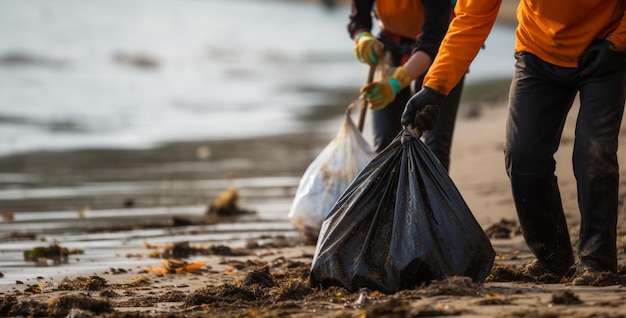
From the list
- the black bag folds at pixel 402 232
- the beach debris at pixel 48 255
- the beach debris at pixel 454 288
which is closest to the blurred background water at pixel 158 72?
the beach debris at pixel 48 255

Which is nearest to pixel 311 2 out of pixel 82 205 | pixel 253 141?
pixel 253 141

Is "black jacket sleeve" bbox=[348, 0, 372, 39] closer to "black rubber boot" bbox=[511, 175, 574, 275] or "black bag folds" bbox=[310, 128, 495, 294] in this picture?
"black bag folds" bbox=[310, 128, 495, 294]

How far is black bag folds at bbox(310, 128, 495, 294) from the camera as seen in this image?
Answer: 147 inches

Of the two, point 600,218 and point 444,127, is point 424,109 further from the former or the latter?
point 444,127

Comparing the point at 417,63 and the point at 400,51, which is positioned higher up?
the point at 400,51

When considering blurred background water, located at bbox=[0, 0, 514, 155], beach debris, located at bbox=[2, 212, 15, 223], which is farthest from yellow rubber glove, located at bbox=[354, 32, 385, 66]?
blurred background water, located at bbox=[0, 0, 514, 155]

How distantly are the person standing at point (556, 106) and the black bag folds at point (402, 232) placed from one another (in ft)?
0.86

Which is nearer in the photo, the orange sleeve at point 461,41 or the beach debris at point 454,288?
the beach debris at point 454,288

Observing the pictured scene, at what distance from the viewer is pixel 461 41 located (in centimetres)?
406

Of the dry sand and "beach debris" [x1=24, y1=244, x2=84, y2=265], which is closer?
the dry sand

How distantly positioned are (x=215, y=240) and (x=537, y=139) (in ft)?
8.47

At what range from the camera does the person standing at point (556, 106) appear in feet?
12.6

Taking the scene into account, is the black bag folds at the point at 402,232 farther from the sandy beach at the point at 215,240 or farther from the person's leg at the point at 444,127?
the person's leg at the point at 444,127

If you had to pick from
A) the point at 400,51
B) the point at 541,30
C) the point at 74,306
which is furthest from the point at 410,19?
the point at 74,306
